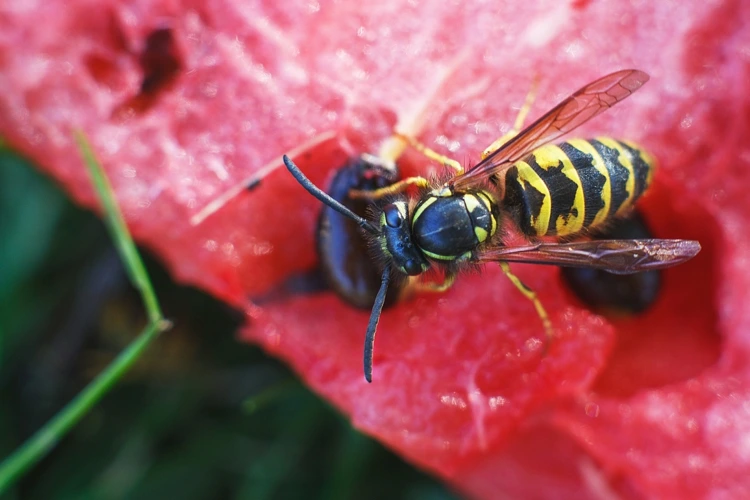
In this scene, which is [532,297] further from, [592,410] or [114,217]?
[114,217]

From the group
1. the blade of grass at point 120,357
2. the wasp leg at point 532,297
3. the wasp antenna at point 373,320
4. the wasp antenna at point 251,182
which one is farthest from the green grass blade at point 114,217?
the wasp leg at point 532,297

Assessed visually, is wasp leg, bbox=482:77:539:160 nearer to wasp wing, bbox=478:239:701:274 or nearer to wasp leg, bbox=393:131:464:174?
wasp leg, bbox=393:131:464:174

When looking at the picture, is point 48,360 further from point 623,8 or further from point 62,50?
point 623,8

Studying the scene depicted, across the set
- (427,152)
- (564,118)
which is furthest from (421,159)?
(564,118)

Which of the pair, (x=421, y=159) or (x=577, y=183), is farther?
(x=421, y=159)

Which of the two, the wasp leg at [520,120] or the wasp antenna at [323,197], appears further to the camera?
the wasp leg at [520,120]

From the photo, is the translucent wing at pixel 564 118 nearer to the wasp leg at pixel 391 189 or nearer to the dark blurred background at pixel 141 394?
the wasp leg at pixel 391 189

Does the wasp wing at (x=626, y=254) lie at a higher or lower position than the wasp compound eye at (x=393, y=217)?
lower
